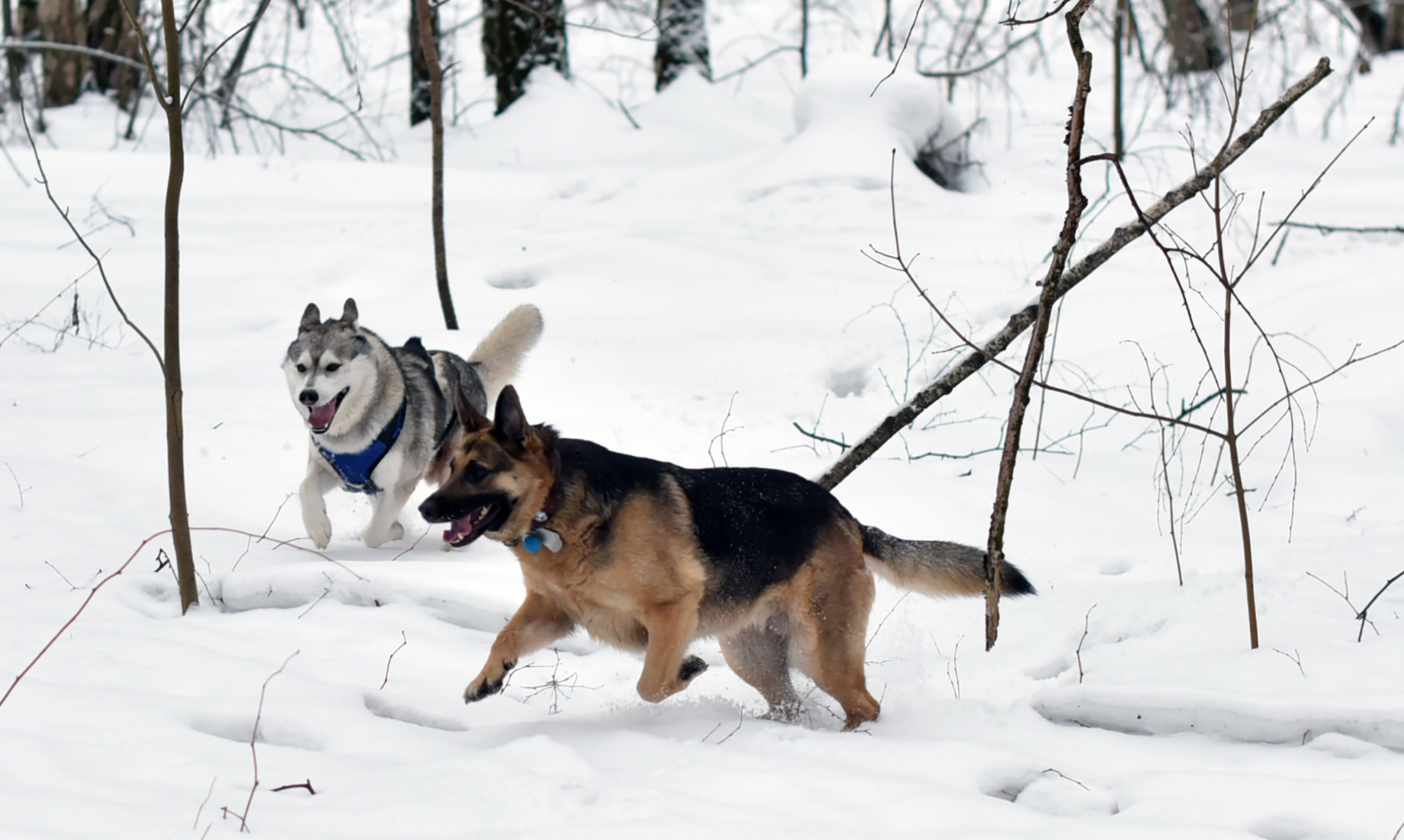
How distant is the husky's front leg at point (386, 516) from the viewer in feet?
20.9

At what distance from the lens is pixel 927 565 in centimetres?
450

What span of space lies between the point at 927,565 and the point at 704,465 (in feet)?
10.3

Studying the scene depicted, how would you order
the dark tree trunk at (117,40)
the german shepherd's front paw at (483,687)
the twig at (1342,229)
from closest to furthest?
the german shepherd's front paw at (483,687) → the twig at (1342,229) → the dark tree trunk at (117,40)

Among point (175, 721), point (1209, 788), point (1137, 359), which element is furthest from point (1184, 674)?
point (1137, 359)

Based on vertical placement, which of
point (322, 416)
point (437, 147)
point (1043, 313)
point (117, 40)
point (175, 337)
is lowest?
point (322, 416)

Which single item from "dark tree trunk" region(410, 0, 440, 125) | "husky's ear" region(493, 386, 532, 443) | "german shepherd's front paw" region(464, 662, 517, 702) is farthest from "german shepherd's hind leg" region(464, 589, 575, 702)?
"dark tree trunk" region(410, 0, 440, 125)

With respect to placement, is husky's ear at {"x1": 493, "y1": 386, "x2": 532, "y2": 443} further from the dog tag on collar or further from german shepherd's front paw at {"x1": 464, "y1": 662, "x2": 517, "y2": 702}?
german shepherd's front paw at {"x1": 464, "y1": 662, "x2": 517, "y2": 702}

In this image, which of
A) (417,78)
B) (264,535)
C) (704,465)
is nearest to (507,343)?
(704,465)

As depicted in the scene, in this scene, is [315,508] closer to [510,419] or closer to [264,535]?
[264,535]

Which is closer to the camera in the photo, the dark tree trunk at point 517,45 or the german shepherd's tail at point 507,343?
the german shepherd's tail at point 507,343

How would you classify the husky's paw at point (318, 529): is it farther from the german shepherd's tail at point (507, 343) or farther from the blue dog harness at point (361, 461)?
the german shepherd's tail at point (507, 343)

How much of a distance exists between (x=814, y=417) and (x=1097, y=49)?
16706 millimetres

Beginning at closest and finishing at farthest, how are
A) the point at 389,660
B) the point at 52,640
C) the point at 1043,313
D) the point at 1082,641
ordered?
the point at 52,640 → the point at 389,660 → the point at 1043,313 → the point at 1082,641

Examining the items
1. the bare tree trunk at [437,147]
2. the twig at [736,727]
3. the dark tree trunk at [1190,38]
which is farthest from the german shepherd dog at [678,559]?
the dark tree trunk at [1190,38]
